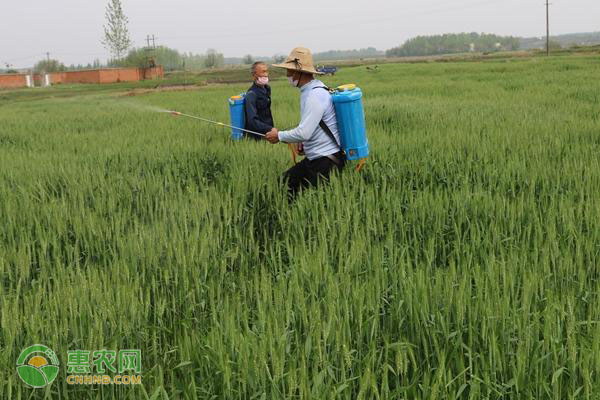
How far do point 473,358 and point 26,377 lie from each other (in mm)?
1584

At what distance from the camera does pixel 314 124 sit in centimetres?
437

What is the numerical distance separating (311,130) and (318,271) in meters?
1.95

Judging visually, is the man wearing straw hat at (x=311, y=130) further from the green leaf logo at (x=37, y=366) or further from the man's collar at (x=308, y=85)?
the green leaf logo at (x=37, y=366)

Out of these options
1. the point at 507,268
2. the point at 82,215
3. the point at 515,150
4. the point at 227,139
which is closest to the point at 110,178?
the point at 82,215

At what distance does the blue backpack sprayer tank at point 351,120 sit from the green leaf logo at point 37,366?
9.80 feet

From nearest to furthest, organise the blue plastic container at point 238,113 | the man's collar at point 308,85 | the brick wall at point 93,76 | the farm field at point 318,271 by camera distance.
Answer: the farm field at point 318,271 < the man's collar at point 308,85 < the blue plastic container at point 238,113 < the brick wall at point 93,76

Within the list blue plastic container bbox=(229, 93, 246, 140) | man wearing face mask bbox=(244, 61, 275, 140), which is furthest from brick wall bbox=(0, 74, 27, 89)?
man wearing face mask bbox=(244, 61, 275, 140)

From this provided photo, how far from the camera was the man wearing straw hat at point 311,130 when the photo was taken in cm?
435

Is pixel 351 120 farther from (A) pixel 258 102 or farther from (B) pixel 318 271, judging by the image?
(A) pixel 258 102

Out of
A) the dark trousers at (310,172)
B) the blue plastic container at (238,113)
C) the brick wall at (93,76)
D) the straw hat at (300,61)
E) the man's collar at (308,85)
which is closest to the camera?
the straw hat at (300,61)

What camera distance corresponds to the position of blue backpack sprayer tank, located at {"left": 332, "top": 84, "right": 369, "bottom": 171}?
435cm

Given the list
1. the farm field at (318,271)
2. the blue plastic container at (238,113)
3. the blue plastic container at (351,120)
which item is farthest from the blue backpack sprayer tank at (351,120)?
the blue plastic container at (238,113)

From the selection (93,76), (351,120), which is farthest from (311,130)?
(93,76)

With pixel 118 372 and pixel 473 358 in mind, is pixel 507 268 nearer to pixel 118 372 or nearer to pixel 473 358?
pixel 473 358
